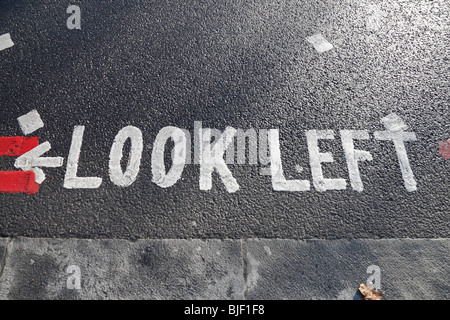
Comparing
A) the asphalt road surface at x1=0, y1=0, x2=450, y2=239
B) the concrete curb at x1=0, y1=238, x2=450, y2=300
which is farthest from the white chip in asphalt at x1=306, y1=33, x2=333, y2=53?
the concrete curb at x1=0, y1=238, x2=450, y2=300

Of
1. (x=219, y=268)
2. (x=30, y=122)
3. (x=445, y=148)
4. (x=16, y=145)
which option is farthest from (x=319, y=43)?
(x=16, y=145)

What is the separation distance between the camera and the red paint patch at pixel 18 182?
9.95 ft

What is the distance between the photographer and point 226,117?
3408 millimetres

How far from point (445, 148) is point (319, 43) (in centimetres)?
160

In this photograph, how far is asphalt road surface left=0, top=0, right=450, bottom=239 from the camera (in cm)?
292

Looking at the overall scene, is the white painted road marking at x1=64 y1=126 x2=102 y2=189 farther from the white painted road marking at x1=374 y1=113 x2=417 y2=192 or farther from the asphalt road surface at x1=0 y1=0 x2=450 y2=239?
the white painted road marking at x1=374 y1=113 x2=417 y2=192

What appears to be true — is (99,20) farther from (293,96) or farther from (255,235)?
(255,235)

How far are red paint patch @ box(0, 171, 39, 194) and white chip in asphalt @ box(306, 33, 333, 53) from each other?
117 inches

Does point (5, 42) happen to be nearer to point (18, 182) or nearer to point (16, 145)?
point (16, 145)

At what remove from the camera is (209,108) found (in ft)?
11.4

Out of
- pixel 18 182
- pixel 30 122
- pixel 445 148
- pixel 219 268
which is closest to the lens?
pixel 219 268
